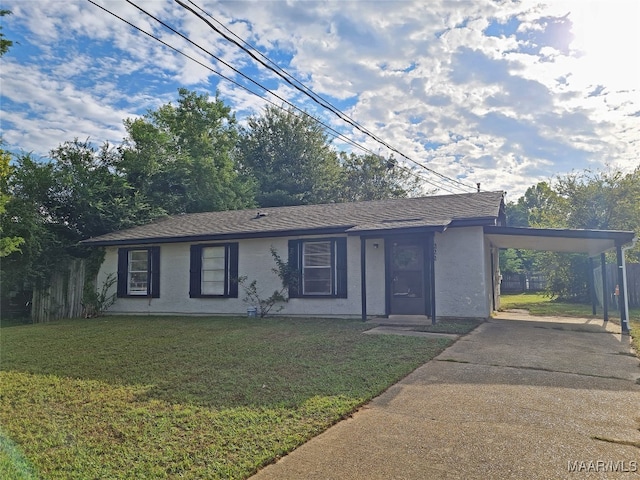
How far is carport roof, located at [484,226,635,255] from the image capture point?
8688 mm

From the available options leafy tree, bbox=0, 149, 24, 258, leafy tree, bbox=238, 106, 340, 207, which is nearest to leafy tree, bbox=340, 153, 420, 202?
leafy tree, bbox=238, 106, 340, 207

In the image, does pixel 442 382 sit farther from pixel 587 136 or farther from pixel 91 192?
pixel 587 136

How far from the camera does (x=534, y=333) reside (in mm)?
8438

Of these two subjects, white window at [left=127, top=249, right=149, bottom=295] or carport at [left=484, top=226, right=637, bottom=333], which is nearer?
carport at [left=484, top=226, right=637, bottom=333]

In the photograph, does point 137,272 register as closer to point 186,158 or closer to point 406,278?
point 406,278

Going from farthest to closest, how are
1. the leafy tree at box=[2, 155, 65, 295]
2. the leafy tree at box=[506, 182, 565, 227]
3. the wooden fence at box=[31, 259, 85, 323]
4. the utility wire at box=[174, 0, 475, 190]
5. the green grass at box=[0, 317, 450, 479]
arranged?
1. the leafy tree at box=[506, 182, 565, 227]
2. the wooden fence at box=[31, 259, 85, 323]
3. the leafy tree at box=[2, 155, 65, 295]
4. the utility wire at box=[174, 0, 475, 190]
5. the green grass at box=[0, 317, 450, 479]

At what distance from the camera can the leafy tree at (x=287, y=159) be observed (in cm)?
2684

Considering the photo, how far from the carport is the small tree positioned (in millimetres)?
5072

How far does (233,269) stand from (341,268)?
328 cm

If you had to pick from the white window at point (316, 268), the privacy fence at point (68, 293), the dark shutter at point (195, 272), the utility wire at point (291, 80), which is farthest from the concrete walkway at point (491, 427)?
the privacy fence at point (68, 293)

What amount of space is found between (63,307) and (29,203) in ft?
12.2

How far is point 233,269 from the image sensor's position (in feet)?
39.8

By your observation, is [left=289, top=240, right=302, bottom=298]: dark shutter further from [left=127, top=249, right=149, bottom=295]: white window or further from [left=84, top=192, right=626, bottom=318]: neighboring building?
[left=127, top=249, right=149, bottom=295]: white window

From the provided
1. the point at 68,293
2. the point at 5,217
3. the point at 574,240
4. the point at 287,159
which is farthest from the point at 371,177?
the point at 5,217
